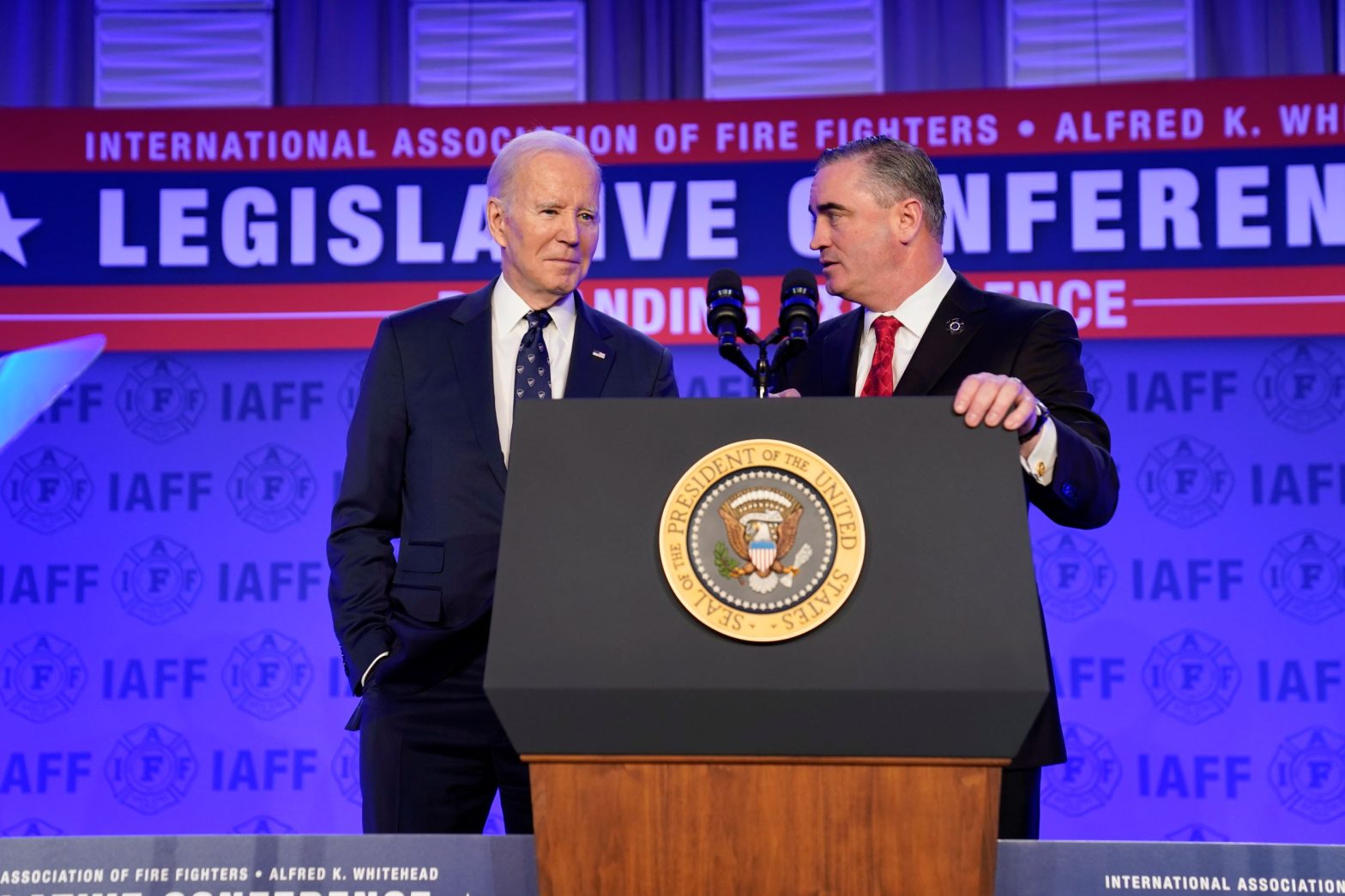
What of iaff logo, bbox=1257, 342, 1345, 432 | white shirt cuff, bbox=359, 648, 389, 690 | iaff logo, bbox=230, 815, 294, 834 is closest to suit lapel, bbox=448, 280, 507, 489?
white shirt cuff, bbox=359, 648, 389, 690

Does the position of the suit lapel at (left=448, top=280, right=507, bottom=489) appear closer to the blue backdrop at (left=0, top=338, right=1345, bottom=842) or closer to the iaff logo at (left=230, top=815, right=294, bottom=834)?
the blue backdrop at (left=0, top=338, right=1345, bottom=842)

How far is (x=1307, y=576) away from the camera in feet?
11.7

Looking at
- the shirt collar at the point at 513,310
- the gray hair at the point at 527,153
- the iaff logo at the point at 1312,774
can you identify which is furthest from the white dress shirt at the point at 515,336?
the iaff logo at the point at 1312,774

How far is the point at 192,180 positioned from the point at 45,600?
1.29 m

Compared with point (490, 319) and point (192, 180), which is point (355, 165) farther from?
point (490, 319)

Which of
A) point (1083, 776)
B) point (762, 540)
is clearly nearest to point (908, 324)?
point (762, 540)

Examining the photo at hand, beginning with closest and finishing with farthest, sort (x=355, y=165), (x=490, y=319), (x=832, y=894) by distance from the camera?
1. (x=832, y=894)
2. (x=490, y=319)
3. (x=355, y=165)

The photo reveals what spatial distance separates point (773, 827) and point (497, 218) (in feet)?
4.24

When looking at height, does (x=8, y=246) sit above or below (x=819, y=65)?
below

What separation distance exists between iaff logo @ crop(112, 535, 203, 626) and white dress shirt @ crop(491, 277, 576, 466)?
206cm

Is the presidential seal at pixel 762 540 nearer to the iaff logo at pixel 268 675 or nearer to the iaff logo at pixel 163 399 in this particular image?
the iaff logo at pixel 268 675

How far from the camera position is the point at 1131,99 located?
11.9ft

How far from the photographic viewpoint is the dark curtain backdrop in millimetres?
3859

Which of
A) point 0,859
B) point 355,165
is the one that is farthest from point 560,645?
point 355,165
